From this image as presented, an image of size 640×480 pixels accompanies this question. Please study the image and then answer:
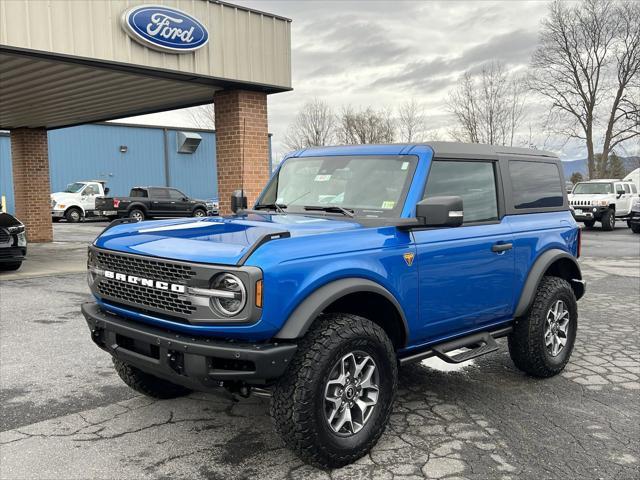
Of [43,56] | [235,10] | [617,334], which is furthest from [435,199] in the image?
[235,10]

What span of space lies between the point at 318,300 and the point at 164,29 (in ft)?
21.2

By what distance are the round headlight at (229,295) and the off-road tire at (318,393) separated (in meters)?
0.43

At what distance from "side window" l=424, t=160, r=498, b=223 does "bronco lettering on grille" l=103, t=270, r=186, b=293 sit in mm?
1782

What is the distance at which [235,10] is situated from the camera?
893 centimetres

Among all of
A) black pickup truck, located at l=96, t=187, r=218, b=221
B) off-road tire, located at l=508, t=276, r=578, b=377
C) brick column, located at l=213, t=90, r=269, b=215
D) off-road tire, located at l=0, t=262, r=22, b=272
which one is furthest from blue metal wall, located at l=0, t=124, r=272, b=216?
off-road tire, located at l=508, t=276, r=578, b=377

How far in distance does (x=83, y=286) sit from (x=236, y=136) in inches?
132

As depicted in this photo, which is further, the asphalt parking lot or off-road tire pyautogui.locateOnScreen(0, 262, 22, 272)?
off-road tire pyautogui.locateOnScreen(0, 262, 22, 272)

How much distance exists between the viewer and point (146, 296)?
10.5 ft

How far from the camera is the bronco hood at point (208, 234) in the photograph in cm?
293

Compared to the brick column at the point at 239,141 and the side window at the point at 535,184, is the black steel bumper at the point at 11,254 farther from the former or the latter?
the side window at the point at 535,184

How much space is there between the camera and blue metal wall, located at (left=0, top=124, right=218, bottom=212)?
2634cm

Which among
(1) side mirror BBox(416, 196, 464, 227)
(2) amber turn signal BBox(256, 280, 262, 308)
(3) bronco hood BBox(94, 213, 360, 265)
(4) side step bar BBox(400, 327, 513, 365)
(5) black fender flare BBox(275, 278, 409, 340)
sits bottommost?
(4) side step bar BBox(400, 327, 513, 365)

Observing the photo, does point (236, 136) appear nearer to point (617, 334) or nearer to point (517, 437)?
point (617, 334)

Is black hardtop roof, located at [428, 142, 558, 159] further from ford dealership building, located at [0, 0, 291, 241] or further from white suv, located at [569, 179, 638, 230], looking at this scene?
white suv, located at [569, 179, 638, 230]
